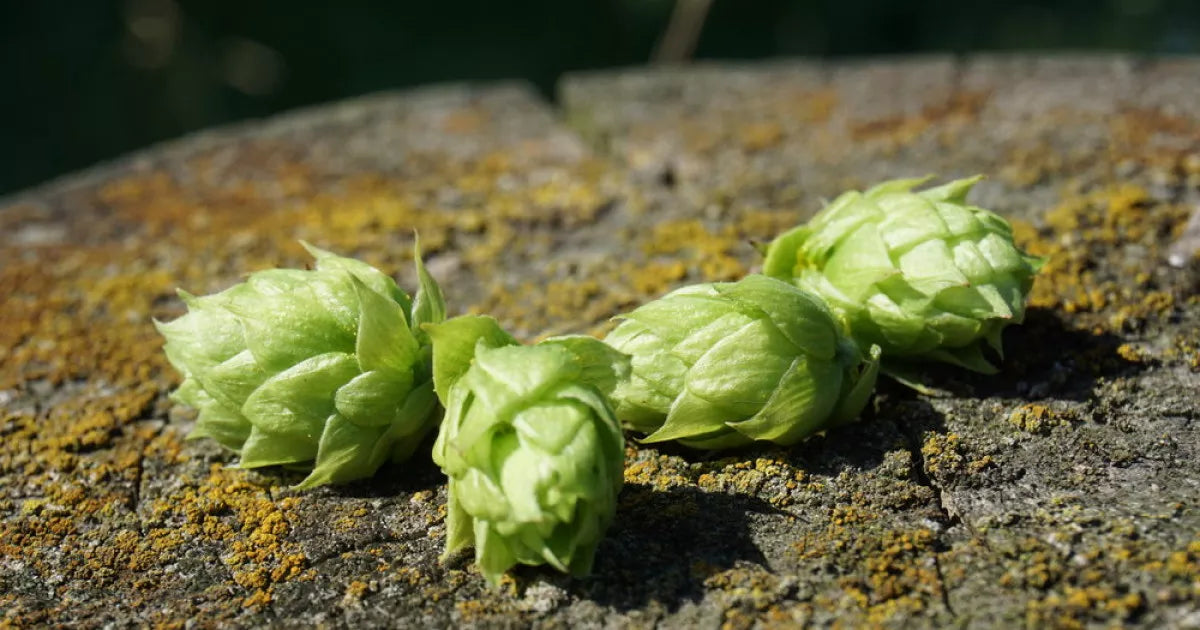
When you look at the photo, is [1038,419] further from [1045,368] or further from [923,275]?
[923,275]

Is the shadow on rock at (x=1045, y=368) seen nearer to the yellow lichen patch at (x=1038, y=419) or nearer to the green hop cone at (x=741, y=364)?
the yellow lichen patch at (x=1038, y=419)

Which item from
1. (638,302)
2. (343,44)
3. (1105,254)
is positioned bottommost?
(343,44)

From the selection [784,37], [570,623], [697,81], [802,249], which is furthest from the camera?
[784,37]

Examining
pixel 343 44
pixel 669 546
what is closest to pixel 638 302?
pixel 669 546

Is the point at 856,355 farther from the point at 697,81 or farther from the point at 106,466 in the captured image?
the point at 697,81

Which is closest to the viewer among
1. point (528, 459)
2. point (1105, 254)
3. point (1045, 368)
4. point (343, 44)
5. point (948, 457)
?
point (528, 459)

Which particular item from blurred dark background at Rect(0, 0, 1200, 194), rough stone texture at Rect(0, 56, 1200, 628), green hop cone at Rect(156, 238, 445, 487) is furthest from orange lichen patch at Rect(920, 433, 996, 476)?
blurred dark background at Rect(0, 0, 1200, 194)

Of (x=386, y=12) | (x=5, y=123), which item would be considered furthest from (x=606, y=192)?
(x=5, y=123)
